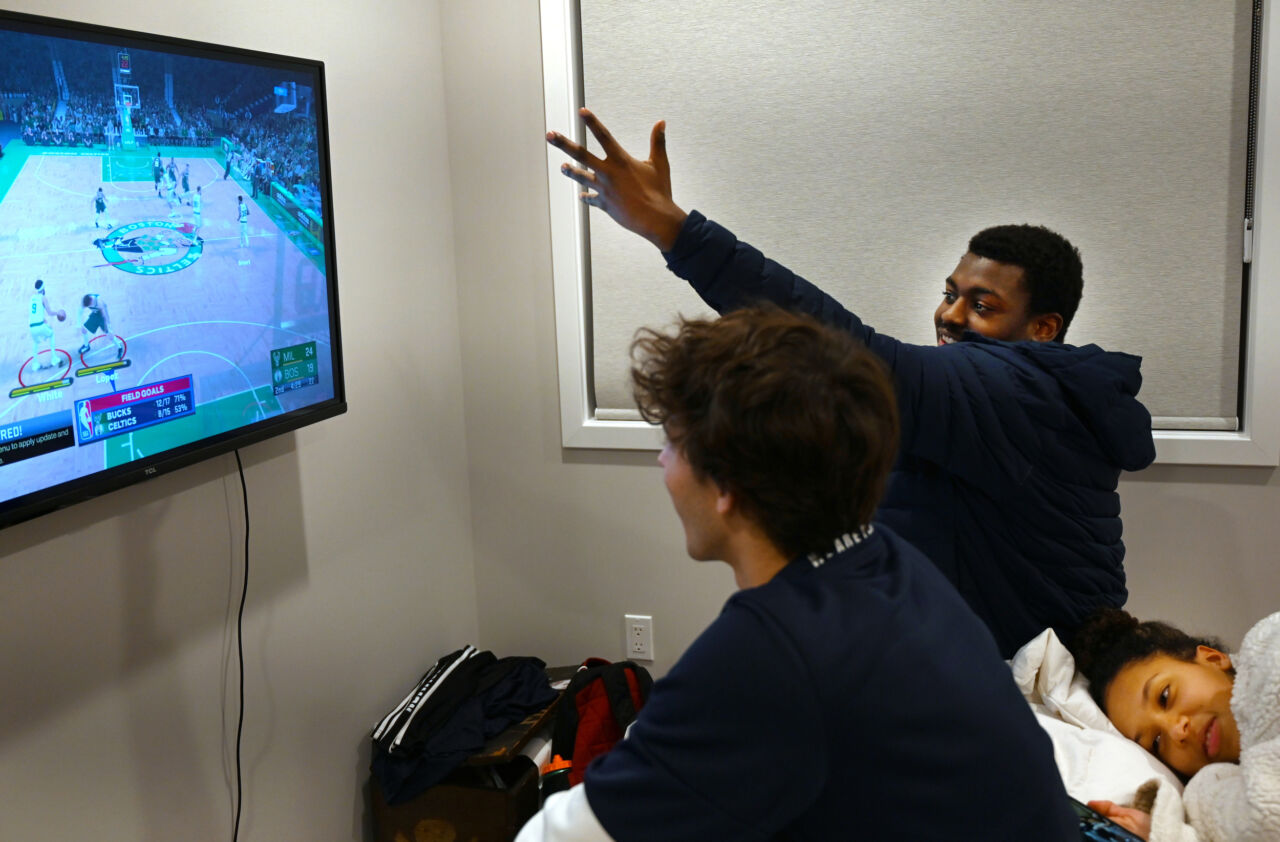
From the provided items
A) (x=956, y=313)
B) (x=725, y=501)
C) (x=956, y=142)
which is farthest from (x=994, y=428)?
(x=956, y=142)

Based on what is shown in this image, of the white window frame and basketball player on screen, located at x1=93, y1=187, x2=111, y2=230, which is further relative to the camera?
the white window frame

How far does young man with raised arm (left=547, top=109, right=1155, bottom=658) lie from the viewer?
1.69m

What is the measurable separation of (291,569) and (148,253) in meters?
0.88

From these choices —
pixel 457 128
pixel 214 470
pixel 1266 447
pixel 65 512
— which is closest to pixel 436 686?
pixel 214 470

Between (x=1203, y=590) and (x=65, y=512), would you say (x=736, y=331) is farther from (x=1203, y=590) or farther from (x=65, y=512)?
(x=1203, y=590)

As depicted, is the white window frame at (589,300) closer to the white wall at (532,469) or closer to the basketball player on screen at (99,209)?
the white wall at (532,469)

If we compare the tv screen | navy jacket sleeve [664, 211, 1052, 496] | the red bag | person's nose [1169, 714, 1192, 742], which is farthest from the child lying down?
the tv screen

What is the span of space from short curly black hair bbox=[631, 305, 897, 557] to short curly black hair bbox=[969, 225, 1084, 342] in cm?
114

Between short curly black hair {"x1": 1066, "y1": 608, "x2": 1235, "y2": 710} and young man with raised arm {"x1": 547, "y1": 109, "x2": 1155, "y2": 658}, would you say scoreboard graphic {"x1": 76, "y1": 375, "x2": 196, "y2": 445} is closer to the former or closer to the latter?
young man with raised arm {"x1": 547, "y1": 109, "x2": 1155, "y2": 658}

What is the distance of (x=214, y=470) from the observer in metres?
2.01

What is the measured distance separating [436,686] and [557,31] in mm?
1765

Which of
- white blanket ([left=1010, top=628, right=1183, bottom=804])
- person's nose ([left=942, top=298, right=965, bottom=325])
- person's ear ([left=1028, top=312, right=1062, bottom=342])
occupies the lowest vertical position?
white blanket ([left=1010, top=628, right=1183, bottom=804])

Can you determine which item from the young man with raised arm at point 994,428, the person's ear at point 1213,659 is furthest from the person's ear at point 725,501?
the person's ear at point 1213,659

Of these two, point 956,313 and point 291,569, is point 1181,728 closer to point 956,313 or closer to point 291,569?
point 956,313
